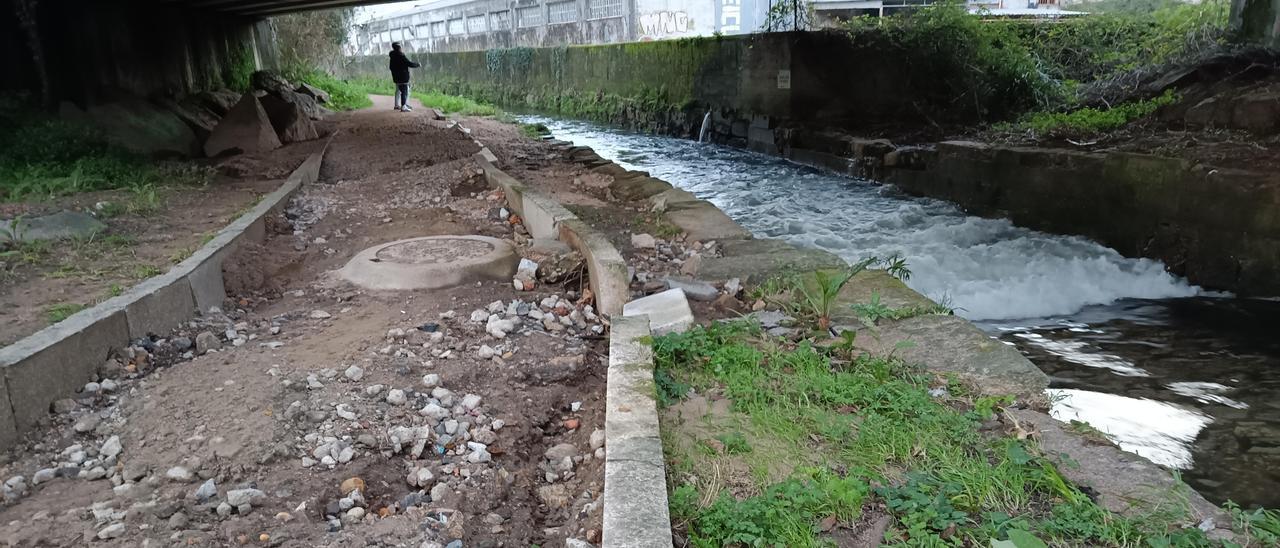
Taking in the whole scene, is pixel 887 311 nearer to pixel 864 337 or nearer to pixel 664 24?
pixel 864 337

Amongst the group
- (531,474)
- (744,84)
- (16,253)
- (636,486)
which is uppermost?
(744,84)

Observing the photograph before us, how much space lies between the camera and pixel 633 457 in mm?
2463

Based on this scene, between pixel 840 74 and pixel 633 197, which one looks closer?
pixel 633 197

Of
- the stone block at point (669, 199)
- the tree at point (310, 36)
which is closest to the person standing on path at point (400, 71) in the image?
the tree at point (310, 36)

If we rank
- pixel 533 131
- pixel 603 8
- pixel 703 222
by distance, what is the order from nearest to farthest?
pixel 703 222 < pixel 533 131 < pixel 603 8

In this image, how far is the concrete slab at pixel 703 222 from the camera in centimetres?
594

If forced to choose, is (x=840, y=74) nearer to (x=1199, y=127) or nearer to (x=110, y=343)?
(x=1199, y=127)

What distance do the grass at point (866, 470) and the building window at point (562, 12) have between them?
2759 centimetres

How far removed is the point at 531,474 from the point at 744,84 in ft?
41.9

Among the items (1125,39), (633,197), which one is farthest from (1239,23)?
(633,197)

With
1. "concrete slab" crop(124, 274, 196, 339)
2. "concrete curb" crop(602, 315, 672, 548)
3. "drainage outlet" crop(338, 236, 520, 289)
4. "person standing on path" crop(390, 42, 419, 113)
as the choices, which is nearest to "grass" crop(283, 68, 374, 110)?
"person standing on path" crop(390, 42, 419, 113)

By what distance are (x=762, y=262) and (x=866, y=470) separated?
101 inches

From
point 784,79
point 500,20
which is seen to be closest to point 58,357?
point 784,79

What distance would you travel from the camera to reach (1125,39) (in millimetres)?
11570
